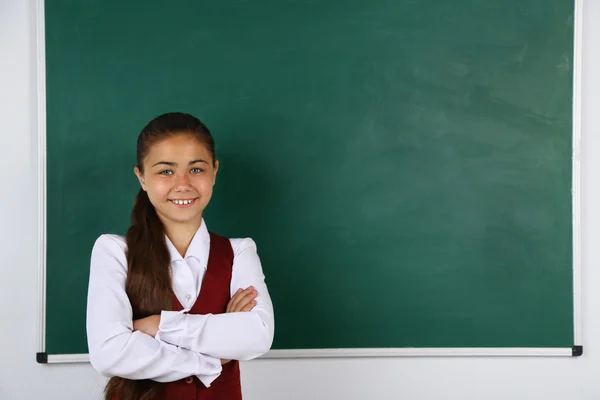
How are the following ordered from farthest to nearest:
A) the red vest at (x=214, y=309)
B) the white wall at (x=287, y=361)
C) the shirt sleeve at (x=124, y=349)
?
1. the white wall at (x=287, y=361)
2. the red vest at (x=214, y=309)
3. the shirt sleeve at (x=124, y=349)

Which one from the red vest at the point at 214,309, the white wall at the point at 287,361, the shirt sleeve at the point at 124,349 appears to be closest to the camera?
the shirt sleeve at the point at 124,349

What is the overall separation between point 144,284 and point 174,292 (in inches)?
3.8

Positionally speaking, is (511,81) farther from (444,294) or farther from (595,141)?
(444,294)

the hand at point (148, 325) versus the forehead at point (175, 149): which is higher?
the forehead at point (175, 149)

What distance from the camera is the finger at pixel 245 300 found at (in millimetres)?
1721

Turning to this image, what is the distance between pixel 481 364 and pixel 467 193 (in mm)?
767

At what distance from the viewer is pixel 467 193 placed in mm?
2479

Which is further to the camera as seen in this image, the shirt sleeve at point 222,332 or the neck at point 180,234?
the neck at point 180,234

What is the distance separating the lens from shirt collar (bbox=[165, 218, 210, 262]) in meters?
1.81

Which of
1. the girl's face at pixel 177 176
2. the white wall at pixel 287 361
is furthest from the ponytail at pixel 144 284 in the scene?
the white wall at pixel 287 361

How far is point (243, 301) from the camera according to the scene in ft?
5.68

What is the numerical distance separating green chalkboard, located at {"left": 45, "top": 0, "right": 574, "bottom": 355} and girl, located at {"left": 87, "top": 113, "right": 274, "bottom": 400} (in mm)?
601

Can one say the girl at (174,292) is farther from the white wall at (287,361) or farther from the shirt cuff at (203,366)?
the white wall at (287,361)

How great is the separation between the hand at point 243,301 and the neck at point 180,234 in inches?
9.9
